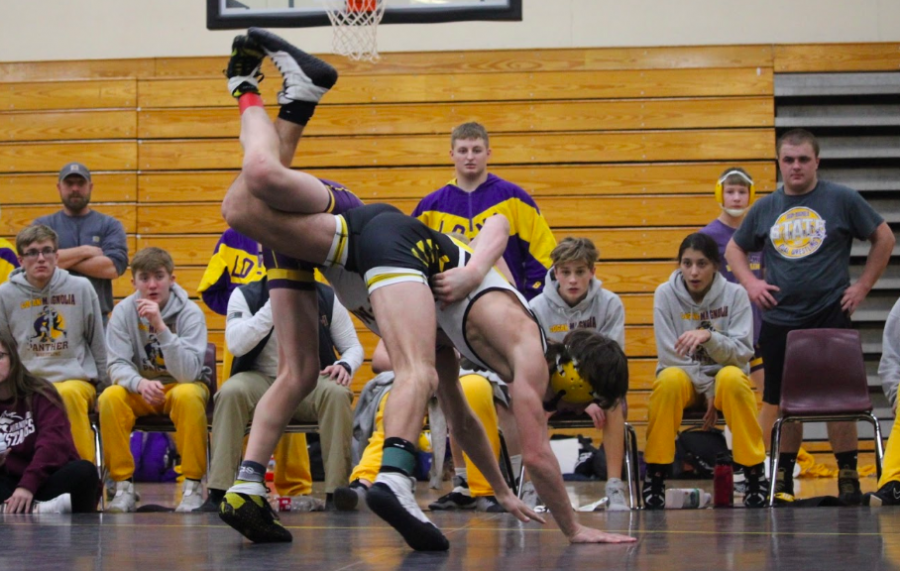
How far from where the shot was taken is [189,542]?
361 centimetres

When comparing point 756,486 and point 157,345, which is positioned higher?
point 157,345

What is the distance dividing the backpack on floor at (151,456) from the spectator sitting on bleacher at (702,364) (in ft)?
12.0

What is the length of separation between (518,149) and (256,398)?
418cm

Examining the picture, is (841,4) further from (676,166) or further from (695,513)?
(695,513)

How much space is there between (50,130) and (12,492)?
5.02 m

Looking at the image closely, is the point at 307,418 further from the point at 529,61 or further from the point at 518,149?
the point at 529,61

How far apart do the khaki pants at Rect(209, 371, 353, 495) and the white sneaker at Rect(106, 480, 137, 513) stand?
428mm

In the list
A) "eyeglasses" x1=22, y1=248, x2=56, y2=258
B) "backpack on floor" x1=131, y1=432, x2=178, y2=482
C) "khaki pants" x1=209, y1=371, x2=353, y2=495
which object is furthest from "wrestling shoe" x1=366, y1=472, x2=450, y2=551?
"backpack on floor" x1=131, y1=432, x2=178, y2=482

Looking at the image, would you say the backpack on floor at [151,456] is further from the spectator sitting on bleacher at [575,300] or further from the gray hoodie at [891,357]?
the gray hoodie at [891,357]

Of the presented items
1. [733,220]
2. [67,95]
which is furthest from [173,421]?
[67,95]

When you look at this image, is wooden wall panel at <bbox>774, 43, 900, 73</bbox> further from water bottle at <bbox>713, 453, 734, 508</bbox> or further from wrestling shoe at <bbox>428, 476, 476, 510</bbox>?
wrestling shoe at <bbox>428, 476, 476, 510</bbox>

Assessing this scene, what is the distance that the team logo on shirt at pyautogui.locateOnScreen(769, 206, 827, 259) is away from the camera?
237 inches

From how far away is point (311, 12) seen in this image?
7.30 metres

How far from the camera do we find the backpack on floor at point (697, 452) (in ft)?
23.5
